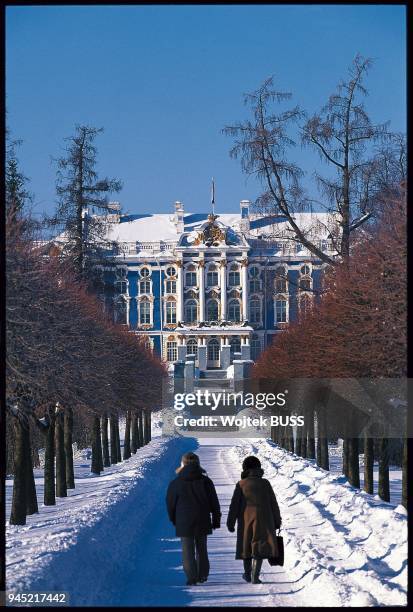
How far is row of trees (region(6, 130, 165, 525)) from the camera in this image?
36.9ft

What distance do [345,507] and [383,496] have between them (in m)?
3.69

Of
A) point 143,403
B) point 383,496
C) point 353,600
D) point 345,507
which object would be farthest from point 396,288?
point 143,403

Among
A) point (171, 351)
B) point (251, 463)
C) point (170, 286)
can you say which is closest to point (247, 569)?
point (251, 463)

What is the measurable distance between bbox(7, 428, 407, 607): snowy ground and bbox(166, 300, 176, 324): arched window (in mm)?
53556

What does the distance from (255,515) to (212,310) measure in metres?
62.0

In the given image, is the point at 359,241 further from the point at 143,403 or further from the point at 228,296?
the point at 228,296

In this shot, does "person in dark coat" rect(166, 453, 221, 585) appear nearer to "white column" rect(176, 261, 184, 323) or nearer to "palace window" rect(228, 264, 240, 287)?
"white column" rect(176, 261, 184, 323)

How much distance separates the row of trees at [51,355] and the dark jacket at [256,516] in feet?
9.22

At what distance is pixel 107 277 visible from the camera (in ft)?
86.5

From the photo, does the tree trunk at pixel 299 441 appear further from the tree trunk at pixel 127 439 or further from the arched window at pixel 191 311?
the arched window at pixel 191 311

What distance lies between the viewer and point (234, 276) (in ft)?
229

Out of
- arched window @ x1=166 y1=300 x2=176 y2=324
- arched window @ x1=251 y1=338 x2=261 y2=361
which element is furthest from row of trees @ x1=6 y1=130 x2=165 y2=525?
arched window @ x1=166 y1=300 x2=176 y2=324

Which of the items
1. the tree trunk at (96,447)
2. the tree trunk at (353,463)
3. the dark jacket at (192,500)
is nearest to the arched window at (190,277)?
A: the tree trunk at (96,447)

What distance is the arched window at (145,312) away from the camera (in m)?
68.2
